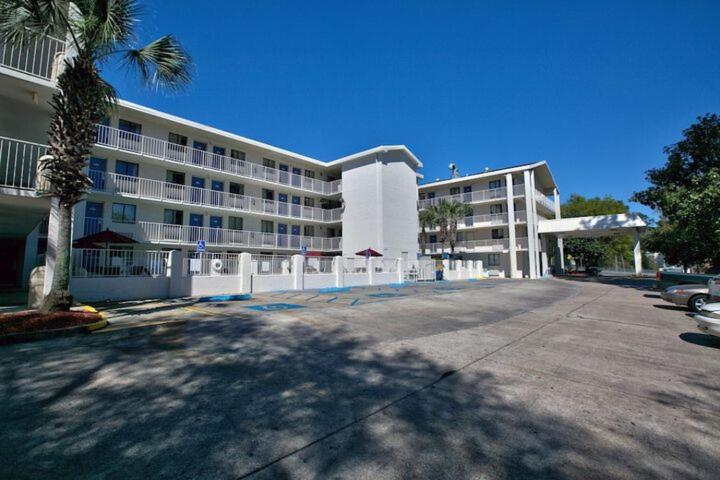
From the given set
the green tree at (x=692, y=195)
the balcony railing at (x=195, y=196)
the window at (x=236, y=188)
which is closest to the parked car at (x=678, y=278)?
the green tree at (x=692, y=195)

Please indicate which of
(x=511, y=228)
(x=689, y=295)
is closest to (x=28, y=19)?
(x=689, y=295)

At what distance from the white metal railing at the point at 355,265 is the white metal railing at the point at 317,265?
3.82ft

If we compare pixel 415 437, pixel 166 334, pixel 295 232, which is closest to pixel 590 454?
pixel 415 437

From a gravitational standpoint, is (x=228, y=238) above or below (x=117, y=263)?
above

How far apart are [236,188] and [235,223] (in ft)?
9.55

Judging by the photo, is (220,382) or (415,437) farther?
(220,382)

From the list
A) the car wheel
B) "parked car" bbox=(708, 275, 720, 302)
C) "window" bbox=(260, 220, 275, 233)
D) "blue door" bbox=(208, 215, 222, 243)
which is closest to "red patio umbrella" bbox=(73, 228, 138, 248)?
"blue door" bbox=(208, 215, 222, 243)

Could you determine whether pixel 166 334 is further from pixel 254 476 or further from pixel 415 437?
pixel 415 437

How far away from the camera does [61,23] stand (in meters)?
8.59

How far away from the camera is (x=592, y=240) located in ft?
161

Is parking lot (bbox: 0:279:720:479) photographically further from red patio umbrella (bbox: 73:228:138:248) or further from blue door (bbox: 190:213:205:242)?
blue door (bbox: 190:213:205:242)

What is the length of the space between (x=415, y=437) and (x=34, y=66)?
13735 millimetres

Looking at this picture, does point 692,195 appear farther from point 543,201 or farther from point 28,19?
point 28,19

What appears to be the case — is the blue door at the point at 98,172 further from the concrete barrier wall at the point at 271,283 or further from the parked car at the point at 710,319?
the parked car at the point at 710,319
